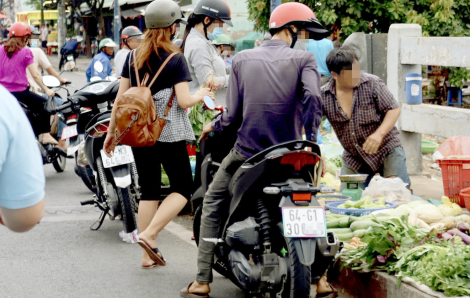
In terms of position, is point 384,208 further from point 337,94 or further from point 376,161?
point 337,94

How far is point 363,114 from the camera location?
19.9 ft

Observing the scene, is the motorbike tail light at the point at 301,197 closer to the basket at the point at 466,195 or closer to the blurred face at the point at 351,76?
the blurred face at the point at 351,76

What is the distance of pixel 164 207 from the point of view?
5.33 meters

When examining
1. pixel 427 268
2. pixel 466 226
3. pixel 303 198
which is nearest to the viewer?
pixel 303 198

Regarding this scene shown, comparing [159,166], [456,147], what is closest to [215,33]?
[159,166]

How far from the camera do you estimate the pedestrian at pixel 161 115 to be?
5219mm

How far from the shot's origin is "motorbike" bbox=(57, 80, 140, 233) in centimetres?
609

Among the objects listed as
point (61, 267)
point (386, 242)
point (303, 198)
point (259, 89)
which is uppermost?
point (259, 89)

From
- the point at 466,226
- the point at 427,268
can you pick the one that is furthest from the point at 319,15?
the point at 427,268

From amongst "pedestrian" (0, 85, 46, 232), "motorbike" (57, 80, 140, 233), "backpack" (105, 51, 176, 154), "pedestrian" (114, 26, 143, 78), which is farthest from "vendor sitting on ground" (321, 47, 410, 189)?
"pedestrian" (114, 26, 143, 78)

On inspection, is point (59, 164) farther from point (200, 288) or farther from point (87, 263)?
point (200, 288)

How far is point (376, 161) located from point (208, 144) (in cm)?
196

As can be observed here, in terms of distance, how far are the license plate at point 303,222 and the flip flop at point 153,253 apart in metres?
1.62

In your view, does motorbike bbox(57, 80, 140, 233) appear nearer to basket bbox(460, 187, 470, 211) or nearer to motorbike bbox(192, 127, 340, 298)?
motorbike bbox(192, 127, 340, 298)
